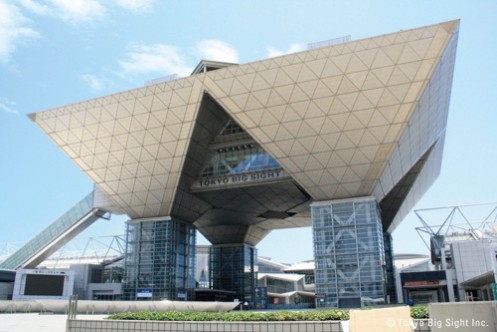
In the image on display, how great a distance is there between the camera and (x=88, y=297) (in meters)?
68.9

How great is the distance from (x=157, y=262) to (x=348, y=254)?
23.0m

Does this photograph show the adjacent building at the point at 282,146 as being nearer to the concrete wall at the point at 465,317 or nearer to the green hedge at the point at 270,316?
the green hedge at the point at 270,316

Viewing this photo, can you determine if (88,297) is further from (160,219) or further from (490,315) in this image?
(490,315)

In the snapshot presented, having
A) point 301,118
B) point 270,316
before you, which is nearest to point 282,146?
point 301,118

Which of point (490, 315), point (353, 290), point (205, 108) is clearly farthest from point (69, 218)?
point (490, 315)

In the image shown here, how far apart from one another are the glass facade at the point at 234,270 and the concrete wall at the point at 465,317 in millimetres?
65745

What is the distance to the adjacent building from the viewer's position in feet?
137

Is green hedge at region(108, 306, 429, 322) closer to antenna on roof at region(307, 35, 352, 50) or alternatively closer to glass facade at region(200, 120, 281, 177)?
antenna on roof at region(307, 35, 352, 50)

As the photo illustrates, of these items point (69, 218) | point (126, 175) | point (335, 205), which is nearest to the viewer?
point (335, 205)

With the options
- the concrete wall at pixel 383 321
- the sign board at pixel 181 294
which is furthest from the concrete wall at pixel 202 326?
the sign board at pixel 181 294

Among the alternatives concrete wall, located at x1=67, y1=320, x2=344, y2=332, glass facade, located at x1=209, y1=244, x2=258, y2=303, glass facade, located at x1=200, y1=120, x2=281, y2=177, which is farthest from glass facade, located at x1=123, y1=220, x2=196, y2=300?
concrete wall, located at x1=67, y1=320, x2=344, y2=332

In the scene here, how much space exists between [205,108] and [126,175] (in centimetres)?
1271

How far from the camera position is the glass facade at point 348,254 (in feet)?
150

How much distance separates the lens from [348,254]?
47.4 meters
